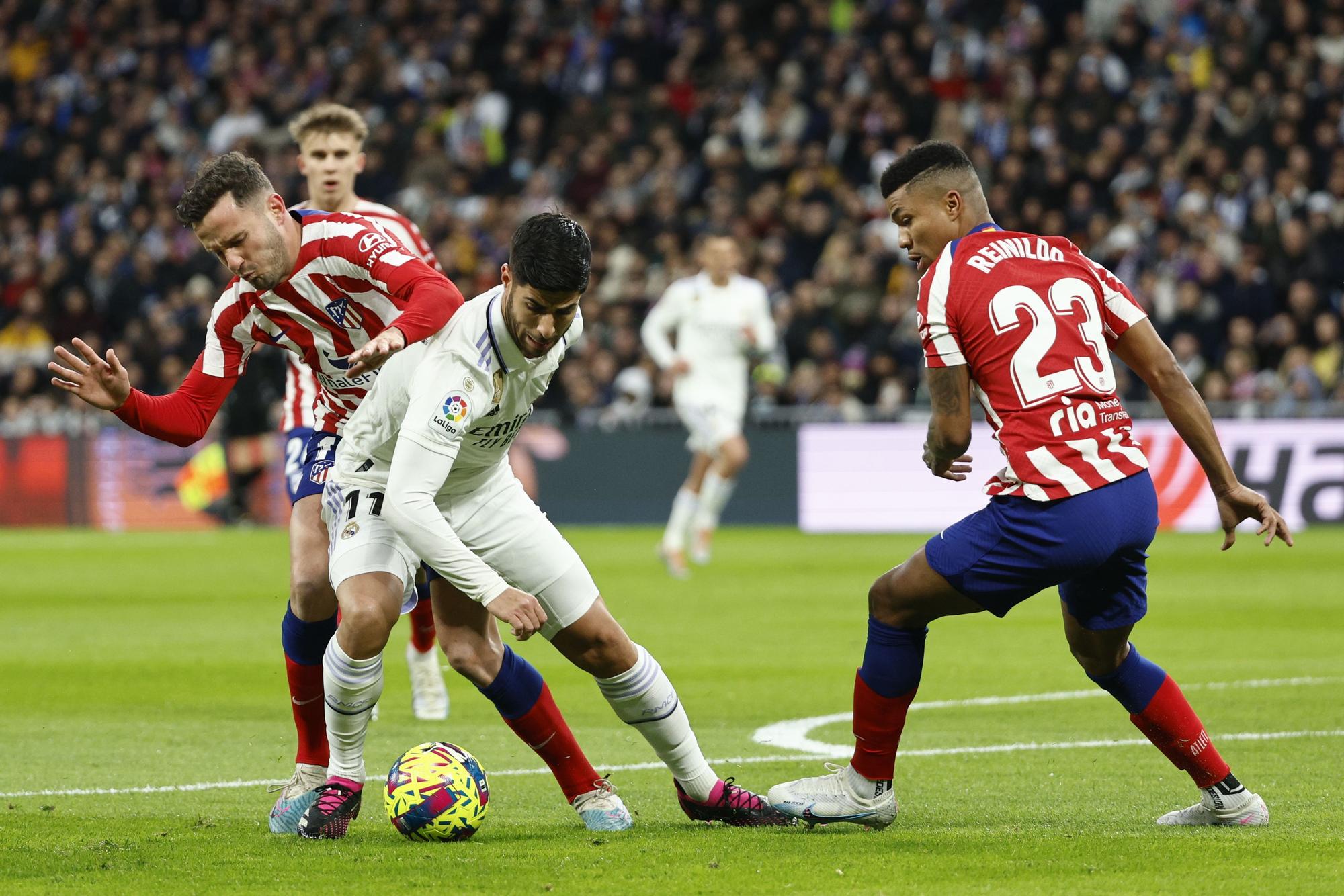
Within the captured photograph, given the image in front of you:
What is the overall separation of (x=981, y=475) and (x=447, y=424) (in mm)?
13494

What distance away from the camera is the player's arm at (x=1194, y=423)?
5035 millimetres

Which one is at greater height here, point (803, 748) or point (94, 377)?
point (94, 377)

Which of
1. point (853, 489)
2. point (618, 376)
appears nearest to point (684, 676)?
point (853, 489)

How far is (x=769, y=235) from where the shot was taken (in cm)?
2155

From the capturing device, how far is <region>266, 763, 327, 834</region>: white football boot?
5340mm

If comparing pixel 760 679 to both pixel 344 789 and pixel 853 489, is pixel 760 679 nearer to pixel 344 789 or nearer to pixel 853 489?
pixel 344 789

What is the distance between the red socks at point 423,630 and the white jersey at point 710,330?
26.2 ft

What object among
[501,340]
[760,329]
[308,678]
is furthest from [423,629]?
[760,329]

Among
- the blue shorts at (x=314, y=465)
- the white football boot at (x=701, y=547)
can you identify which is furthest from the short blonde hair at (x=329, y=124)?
the white football boot at (x=701, y=547)

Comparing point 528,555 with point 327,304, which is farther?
point 327,304

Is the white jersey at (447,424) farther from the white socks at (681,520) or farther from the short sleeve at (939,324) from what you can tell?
the white socks at (681,520)

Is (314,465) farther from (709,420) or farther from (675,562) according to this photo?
(709,420)

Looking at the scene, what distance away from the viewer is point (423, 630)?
7.79m

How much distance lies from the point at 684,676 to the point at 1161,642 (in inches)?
115
